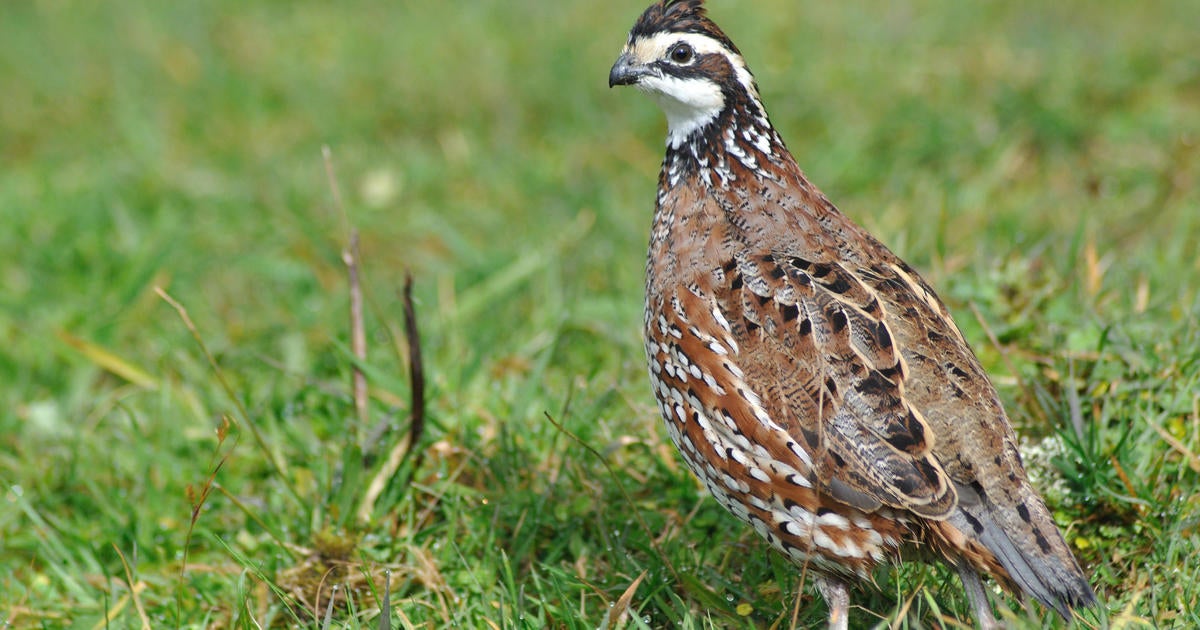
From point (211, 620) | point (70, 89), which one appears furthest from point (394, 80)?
point (211, 620)

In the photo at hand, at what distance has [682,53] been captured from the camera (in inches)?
156

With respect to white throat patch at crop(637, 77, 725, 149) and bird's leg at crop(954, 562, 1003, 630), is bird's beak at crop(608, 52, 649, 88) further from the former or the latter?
bird's leg at crop(954, 562, 1003, 630)

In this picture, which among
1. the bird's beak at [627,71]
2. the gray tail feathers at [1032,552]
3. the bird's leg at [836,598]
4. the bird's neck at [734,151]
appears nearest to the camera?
the gray tail feathers at [1032,552]

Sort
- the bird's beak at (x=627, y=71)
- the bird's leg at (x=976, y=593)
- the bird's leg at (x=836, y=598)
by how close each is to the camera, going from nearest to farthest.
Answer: the bird's leg at (x=976, y=593) < the bird's leg at (x=836, y=598) < the bird's beak at (x=627, y=71)

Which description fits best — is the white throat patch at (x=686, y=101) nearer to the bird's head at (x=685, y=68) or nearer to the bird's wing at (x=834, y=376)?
the bird's head at (x=685, y=68)

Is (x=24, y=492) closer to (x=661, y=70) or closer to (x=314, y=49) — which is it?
(x=661, y=70)

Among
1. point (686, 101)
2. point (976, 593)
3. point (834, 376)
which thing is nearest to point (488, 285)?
point (686, 101)

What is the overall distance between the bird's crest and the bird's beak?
79 mm

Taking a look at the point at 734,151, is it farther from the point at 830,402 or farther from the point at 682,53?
the point at 830,402

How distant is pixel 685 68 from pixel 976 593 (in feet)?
5.98

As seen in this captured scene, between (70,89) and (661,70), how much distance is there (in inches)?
243

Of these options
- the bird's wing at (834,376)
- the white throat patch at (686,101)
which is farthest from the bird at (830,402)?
the white throat patch at (686,101)

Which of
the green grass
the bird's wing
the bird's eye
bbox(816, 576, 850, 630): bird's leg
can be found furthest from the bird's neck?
bbox(816, 576, 850, 630): bird's leg

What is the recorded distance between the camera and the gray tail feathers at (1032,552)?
10.1 feet
